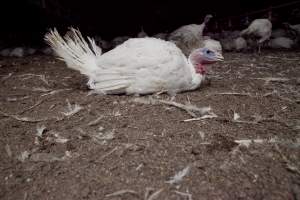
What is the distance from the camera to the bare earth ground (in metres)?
1.53

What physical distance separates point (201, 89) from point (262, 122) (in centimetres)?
89

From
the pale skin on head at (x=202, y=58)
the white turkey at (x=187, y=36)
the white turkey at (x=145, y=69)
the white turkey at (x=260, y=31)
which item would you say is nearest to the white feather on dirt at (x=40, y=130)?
the white turkey at (x=145, y=69)

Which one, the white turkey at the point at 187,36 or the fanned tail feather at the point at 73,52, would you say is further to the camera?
the white turkey at the point at 187,36

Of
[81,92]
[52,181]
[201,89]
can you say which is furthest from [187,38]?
[52,181]

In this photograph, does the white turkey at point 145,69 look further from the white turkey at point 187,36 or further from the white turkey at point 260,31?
the white turkey at point 260,31

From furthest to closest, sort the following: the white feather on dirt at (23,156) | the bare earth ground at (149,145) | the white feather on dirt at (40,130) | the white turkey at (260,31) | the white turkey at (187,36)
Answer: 1. the white turkey at (260,31)
2. the white turkey at (187,36)
3. the white feather on dirt at (40,130)
4. the white feather on dirt at (23,156)
5. the bare earth ground at (149,145)

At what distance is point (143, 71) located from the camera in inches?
102

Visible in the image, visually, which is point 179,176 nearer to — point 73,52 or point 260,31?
point 73,52

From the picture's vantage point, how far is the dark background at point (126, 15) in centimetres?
615

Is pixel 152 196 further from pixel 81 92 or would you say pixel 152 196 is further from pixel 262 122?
pixel 81 92

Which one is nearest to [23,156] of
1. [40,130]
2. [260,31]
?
[40,130]

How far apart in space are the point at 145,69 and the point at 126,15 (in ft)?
18.3

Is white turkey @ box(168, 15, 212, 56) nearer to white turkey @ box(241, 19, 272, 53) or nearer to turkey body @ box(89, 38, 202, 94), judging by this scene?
white turkey @ box(241, 19, 272, 53)

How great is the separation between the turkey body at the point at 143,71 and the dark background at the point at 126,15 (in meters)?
3.88
